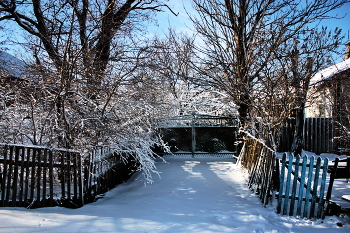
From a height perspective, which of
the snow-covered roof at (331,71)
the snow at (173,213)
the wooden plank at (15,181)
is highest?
the snow-covered roof at (331,71)

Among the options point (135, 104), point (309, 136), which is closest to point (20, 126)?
point (135, 104)

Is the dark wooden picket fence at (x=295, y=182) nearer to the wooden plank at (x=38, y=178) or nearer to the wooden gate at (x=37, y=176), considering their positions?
the wooden gate at (x=37, y=176)

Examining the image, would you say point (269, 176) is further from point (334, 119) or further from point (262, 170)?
point (334, 119)

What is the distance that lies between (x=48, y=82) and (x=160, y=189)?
388 centimetres

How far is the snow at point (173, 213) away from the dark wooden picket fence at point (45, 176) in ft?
1.15

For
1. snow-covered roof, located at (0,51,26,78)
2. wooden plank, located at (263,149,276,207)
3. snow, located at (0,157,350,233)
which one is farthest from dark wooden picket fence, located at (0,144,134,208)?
wooden plank, located at (263,149,276,207)

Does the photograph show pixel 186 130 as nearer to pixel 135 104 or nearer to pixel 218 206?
pixel 135 104

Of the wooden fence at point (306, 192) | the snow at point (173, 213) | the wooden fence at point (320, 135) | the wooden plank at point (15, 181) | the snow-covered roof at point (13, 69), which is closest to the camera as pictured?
the snow at point (173, 213)

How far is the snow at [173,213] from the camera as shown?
3656 mm

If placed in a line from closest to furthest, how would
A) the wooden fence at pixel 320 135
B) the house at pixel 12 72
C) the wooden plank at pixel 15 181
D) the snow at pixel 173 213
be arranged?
1. the snow at pixel 173 213
2. the wooden plank at pixel 15 181
3. the house at pixel 12 72
4. the wooden fence at pixel 320 135

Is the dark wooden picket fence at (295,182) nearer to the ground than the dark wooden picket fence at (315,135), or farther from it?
nearer to the ground

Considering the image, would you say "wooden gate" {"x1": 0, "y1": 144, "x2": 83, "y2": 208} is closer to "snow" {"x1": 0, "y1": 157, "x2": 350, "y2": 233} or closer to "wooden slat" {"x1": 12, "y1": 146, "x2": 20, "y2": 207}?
"wooden slat" {"x1": 12, "y1": 146, "x2": 20, "y2": 207}

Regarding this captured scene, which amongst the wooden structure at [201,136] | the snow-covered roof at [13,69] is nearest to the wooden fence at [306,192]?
the wooden structure at [201,136]

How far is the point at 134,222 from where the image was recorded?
3.92 meters
